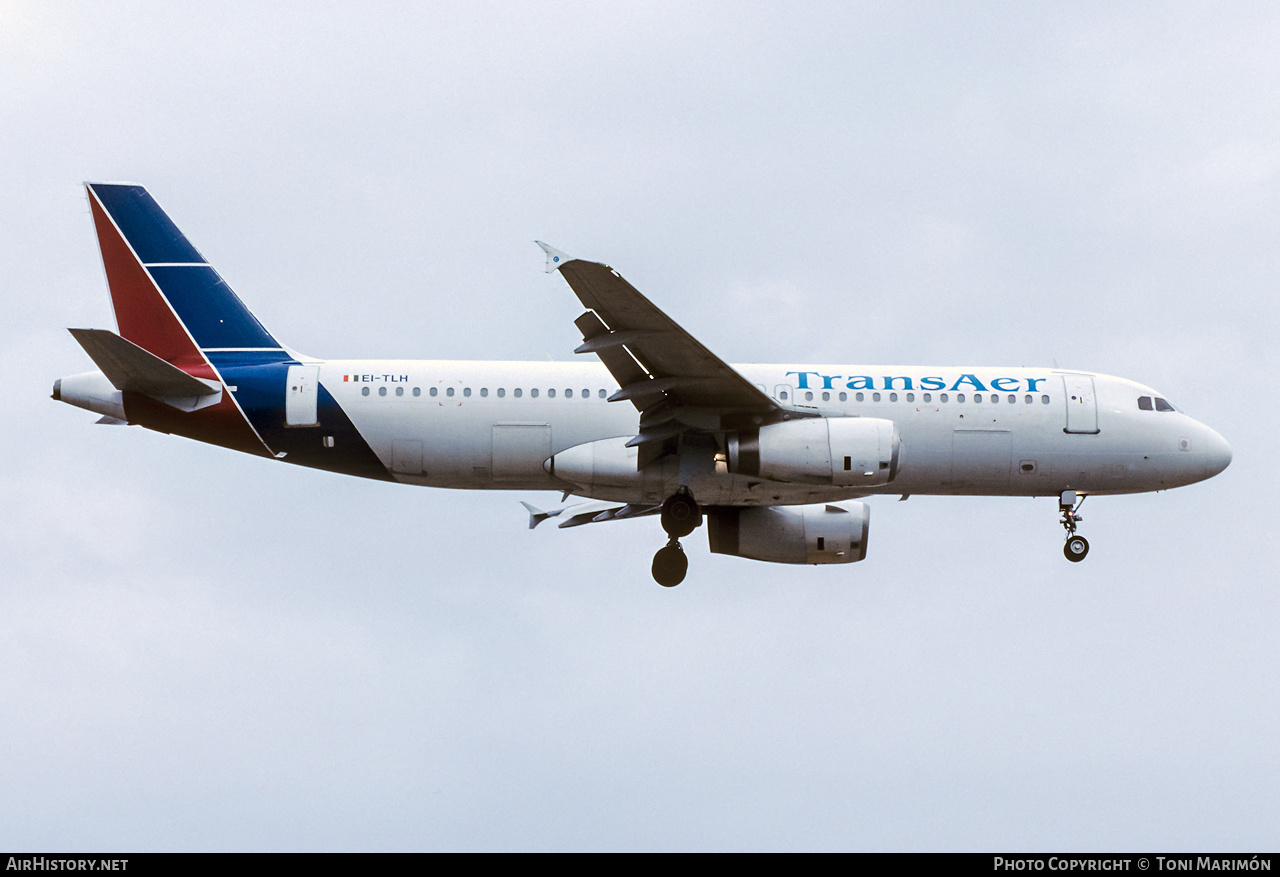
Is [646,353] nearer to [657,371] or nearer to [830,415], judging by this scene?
[657,371]

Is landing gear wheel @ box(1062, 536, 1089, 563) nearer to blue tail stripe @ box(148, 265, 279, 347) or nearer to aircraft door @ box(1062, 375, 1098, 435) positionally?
aircraft door @ box(1062, 375, 1098, 435)

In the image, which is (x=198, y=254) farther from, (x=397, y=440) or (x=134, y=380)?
(x=397, y=440)

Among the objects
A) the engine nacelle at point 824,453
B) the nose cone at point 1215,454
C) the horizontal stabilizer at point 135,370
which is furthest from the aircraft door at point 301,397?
the nose cone at point 1215,454

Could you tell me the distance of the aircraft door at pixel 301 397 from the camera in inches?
1024

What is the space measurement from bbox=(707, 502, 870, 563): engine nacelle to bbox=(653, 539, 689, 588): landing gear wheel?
200 cm

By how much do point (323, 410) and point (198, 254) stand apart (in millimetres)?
4847

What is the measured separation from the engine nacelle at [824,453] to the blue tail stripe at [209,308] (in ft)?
31.6

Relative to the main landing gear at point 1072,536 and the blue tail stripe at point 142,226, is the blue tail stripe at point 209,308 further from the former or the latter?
the main landing gear at point 1072,536

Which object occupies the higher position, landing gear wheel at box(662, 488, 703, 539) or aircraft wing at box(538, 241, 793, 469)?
aircraft wing at box(538, 241, 793, 469)

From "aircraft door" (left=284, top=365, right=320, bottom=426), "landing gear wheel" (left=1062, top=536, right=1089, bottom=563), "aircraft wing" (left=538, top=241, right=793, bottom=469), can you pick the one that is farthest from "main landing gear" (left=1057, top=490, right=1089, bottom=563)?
"aircraft door" (left=284, top=365, right=320, bottom=426)

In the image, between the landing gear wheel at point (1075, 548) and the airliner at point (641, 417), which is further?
the landing gear wheel at point (1075, 548)

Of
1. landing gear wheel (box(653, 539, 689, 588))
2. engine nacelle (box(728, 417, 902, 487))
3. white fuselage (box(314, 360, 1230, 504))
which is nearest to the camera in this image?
engine nacelle (box(728, 417, 902, 487))

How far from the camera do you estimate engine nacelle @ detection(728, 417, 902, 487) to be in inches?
955

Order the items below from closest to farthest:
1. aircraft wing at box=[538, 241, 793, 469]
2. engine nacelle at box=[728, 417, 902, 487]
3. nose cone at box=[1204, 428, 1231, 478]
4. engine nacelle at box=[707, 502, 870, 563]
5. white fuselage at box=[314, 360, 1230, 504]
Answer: aircraft wing at box=[538, 241, 793, 469]
engine nacelle at box=[728, 417, 902, 487]
white fuselage at box=[314, 360, 1230, 504]
nose cone at box=[1204, 428, 1231, 478]
engine nacelle at box=[707, 502, 870, 563]
